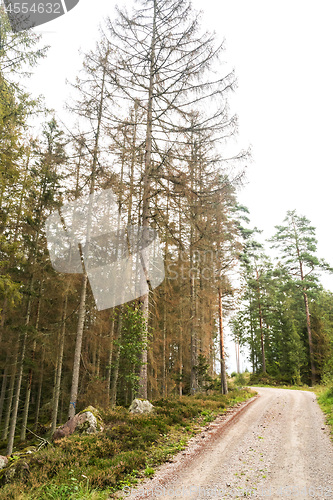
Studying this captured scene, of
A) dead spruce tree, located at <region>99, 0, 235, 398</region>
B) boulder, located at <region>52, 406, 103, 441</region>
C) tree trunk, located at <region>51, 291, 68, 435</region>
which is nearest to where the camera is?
boulder, located at <region>52, 406, 103, 441</region>

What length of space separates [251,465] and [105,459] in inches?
108

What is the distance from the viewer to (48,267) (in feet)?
44.9

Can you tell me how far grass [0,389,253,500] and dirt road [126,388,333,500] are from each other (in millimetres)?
377

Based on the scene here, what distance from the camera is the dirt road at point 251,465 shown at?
430cm

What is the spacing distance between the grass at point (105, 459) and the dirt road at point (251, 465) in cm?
38

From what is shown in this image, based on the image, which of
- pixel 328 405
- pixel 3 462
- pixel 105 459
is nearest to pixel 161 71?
pixel 105 459

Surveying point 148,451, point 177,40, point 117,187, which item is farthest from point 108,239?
point 148,451

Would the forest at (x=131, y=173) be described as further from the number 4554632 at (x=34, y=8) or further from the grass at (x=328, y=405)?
the grass at (x=328, y=405)

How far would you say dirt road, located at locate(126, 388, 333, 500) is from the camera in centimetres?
430

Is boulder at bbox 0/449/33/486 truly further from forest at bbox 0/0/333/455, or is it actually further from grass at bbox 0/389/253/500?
forest at bbox 0/0/333/455

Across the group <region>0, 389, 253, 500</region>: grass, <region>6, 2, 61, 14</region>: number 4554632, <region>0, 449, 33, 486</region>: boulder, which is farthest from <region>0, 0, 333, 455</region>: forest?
<region>0, 449, 33, 486</region>: boulder

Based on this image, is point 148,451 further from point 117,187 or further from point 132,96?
point 132,96

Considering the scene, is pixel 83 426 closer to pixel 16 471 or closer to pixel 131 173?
pixel 16 471

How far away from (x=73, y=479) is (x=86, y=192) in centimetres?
1090
